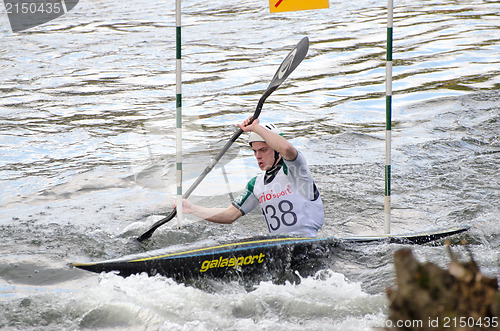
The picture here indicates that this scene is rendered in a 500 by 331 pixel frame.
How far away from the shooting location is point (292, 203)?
4613mm

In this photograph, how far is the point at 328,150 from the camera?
328 inches

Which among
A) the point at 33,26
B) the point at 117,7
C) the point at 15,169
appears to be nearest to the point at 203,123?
A: the point at 15,169

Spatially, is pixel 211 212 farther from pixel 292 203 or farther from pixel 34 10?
pixel 34 10

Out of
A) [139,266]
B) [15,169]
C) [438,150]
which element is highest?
[139,266]

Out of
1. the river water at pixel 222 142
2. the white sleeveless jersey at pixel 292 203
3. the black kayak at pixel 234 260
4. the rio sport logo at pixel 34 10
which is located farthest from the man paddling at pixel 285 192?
the rio sport logo at pixel 34 10

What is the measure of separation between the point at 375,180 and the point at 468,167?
121 centimetres

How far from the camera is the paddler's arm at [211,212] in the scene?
4906mm

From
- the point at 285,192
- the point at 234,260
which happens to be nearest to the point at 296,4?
the point at 285,192

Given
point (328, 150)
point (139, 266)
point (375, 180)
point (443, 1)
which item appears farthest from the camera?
point (443, 1)

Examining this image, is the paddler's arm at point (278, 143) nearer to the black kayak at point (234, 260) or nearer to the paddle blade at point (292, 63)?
the black kayak at point (234, 260)

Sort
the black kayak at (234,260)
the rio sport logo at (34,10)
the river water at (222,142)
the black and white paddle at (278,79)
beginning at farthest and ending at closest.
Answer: the rio sport logo at (34,10) < the black and white paddle at (278,79) < the black kayak at (234,260) < the river water at (222,142)

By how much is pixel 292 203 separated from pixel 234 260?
649 millimetres

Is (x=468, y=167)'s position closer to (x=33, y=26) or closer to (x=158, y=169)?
(x=158, y=169)

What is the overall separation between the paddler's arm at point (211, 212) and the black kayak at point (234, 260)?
0.53 metres
